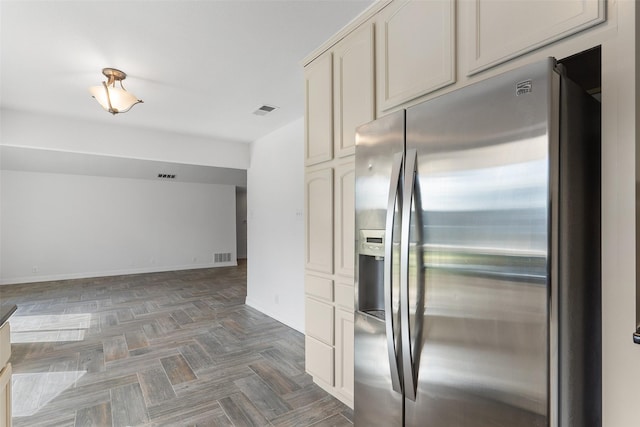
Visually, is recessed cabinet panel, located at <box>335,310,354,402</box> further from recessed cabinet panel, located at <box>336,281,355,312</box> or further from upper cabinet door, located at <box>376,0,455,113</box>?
upper cabinet door, located at <box>376,0,455,113</box>

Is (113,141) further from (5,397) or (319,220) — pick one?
(5,397)

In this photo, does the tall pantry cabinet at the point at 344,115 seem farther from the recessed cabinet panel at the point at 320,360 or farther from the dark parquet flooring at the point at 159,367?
the dark parquet flooring at the point at 159,367

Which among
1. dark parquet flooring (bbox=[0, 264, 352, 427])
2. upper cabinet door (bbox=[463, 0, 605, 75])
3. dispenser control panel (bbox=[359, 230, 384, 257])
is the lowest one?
dark parquet flooring (bbox=[0, 264, 352, 427])

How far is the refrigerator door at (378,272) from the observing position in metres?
1.38

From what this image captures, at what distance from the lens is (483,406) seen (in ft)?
3.53

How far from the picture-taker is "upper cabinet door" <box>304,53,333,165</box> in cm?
239

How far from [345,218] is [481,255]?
4.02 feet

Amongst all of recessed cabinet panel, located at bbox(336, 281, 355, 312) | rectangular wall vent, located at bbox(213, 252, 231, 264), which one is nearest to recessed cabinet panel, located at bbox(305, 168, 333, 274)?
recessed cabinet panel, located at bbox(336, 281, 355, 312)

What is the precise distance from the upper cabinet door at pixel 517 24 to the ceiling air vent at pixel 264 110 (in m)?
2.63

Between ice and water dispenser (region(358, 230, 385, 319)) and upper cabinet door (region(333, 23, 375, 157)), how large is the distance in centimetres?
74

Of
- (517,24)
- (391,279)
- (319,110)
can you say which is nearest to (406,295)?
(391,279)

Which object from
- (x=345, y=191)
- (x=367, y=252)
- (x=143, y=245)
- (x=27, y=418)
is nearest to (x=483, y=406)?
(x=367, y=252)

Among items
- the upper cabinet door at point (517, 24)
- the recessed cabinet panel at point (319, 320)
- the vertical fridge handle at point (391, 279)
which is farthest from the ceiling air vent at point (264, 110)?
the vertical fridge handle at point (391, 279)

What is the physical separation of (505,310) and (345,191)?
1.38 m
